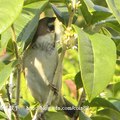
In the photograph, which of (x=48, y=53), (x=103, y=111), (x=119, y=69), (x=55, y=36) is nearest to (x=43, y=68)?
(x=48, y=53)

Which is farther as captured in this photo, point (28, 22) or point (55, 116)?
point (55, 116)

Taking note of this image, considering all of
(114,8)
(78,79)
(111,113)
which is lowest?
(111,113)

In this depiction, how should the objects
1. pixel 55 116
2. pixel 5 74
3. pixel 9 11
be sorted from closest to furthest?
pixel 9 11 < pixel 5 74 < pixel 55 116

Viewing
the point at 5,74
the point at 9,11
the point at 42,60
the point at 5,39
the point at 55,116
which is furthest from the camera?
the point at 42,60

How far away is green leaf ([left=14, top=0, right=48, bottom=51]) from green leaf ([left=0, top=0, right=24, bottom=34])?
8.5 inches

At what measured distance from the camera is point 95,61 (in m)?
1.21

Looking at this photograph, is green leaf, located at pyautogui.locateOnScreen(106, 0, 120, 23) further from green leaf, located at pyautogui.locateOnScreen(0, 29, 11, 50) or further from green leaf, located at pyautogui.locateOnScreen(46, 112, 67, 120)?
green leaf, located at pyautogui.locateOnScreen(46, 112, 67, 120)

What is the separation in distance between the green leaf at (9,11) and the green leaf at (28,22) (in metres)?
0.22

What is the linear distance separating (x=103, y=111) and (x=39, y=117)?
348 millimetres

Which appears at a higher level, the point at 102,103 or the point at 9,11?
the point at 9,11

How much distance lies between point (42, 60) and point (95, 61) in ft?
2.13

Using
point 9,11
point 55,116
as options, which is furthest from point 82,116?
point 9,11

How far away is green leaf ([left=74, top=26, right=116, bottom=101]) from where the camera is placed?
1.15 m

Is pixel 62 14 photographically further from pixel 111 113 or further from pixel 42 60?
pixel 111 113
